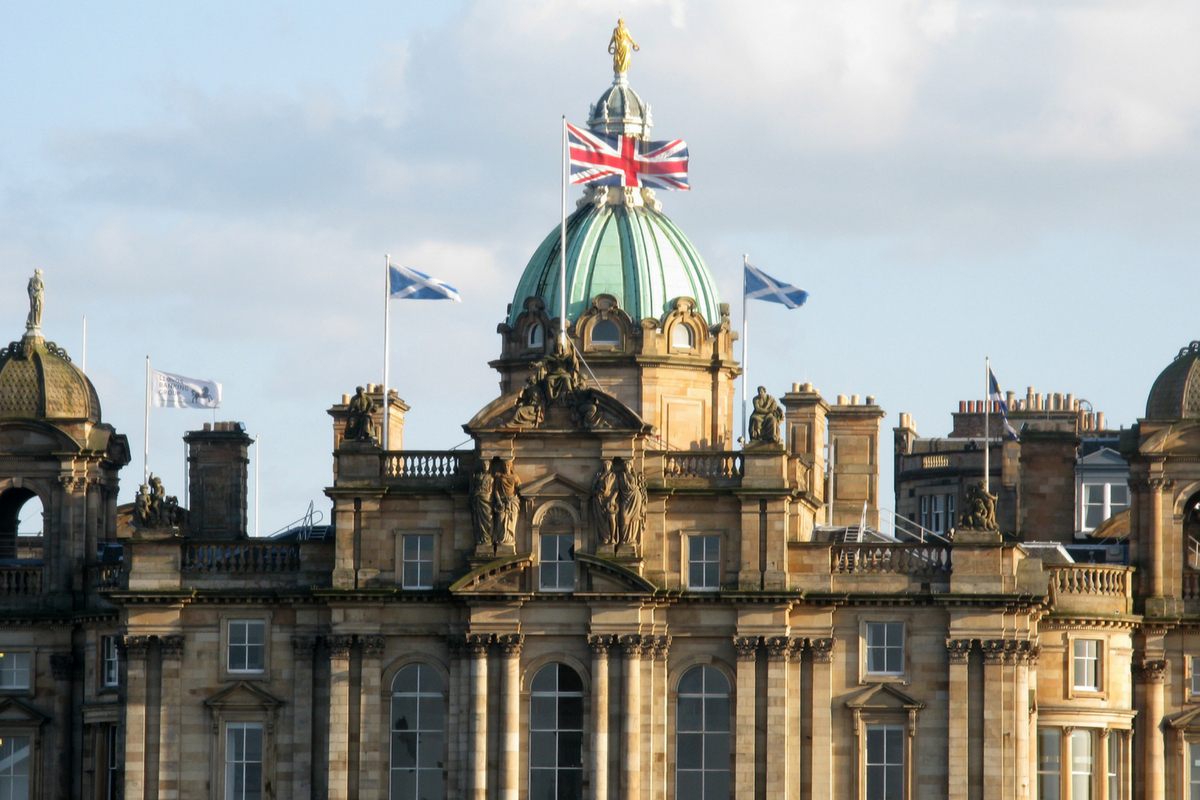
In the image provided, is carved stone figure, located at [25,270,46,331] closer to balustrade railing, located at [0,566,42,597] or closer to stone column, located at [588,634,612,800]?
balustrade railing, located at [0,566,42,597]

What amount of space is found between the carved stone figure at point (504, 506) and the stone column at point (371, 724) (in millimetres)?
5514

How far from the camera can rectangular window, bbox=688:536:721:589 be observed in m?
101

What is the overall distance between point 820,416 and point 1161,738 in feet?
65.1

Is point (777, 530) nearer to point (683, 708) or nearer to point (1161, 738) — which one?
point (683, 708)

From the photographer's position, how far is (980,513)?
101 meters

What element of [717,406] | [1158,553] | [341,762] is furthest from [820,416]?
[341,762]

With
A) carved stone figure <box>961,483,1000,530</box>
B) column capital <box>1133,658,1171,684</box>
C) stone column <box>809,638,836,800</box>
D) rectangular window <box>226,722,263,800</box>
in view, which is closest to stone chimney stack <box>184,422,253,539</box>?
rectangular window <box>226,722,263,800</box>

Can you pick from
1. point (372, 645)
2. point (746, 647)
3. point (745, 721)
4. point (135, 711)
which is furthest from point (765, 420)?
point (135, 711)

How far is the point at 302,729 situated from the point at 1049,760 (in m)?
25.7

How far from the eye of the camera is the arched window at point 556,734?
10075cm

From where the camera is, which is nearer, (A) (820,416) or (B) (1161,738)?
(B) (1161,738)

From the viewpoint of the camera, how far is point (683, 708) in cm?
10144

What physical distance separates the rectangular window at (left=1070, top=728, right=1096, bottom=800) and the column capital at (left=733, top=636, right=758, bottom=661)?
1237 centimetres

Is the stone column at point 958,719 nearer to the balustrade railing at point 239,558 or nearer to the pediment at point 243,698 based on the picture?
the balustrade railing at point 239,558
